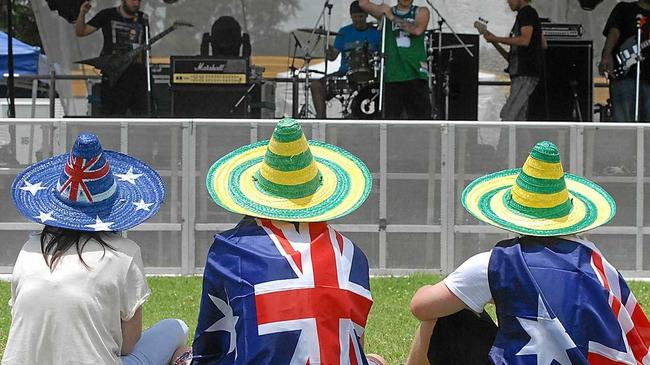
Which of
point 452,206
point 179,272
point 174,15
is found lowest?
point 179,272

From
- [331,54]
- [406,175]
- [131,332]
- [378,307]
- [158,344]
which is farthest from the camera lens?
[331,54]

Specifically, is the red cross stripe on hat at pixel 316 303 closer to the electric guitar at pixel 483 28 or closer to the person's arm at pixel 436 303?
the person's arm at pixel 436 303

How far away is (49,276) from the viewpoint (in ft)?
10.7

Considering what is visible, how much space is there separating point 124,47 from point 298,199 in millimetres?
7810

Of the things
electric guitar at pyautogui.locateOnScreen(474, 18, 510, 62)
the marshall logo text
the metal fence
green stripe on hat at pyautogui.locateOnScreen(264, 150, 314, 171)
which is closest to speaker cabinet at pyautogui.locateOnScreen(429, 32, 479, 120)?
electric guitar at pyautogui.locateOnScreen(474, 18, 510, 62)

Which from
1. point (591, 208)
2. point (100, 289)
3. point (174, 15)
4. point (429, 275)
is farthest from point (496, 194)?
point (174, 15)

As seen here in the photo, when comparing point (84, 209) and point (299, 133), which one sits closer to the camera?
point (299, 133)

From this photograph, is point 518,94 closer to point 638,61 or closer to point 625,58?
point 625,58

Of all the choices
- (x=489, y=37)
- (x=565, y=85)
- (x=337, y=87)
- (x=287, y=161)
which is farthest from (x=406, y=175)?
(x=287, y=161)

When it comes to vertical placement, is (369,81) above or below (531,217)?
above

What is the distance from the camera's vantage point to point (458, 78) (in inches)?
430

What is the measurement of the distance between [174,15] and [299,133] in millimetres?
8971

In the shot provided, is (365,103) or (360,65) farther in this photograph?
(365,103)

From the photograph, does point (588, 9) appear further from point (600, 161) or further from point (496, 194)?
point (496, 194)
